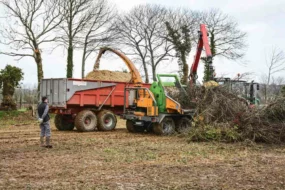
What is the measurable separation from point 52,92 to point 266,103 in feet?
29.6

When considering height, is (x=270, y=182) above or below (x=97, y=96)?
below

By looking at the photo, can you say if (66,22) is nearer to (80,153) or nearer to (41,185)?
(80,153)

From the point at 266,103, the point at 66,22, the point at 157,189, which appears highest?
the point at 66,22

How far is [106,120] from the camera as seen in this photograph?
59.5ft

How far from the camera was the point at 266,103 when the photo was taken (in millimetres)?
13531

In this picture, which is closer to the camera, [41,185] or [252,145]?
[41,185]

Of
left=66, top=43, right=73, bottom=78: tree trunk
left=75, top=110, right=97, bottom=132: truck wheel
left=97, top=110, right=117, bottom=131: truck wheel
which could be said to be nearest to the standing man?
left=75, top=110, right=97, bottom=132: truck wheel

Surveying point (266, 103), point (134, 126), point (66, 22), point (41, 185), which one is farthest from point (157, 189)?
point (66, 22)

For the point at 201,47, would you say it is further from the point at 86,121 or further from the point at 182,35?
the point at 182,35

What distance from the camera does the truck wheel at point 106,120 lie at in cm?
1781

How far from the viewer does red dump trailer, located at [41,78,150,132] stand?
1709 cm

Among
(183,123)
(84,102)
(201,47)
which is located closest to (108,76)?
(84,102)

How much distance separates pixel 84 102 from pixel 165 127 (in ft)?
12.5

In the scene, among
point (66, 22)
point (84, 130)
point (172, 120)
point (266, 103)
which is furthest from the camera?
point (66, 22)
